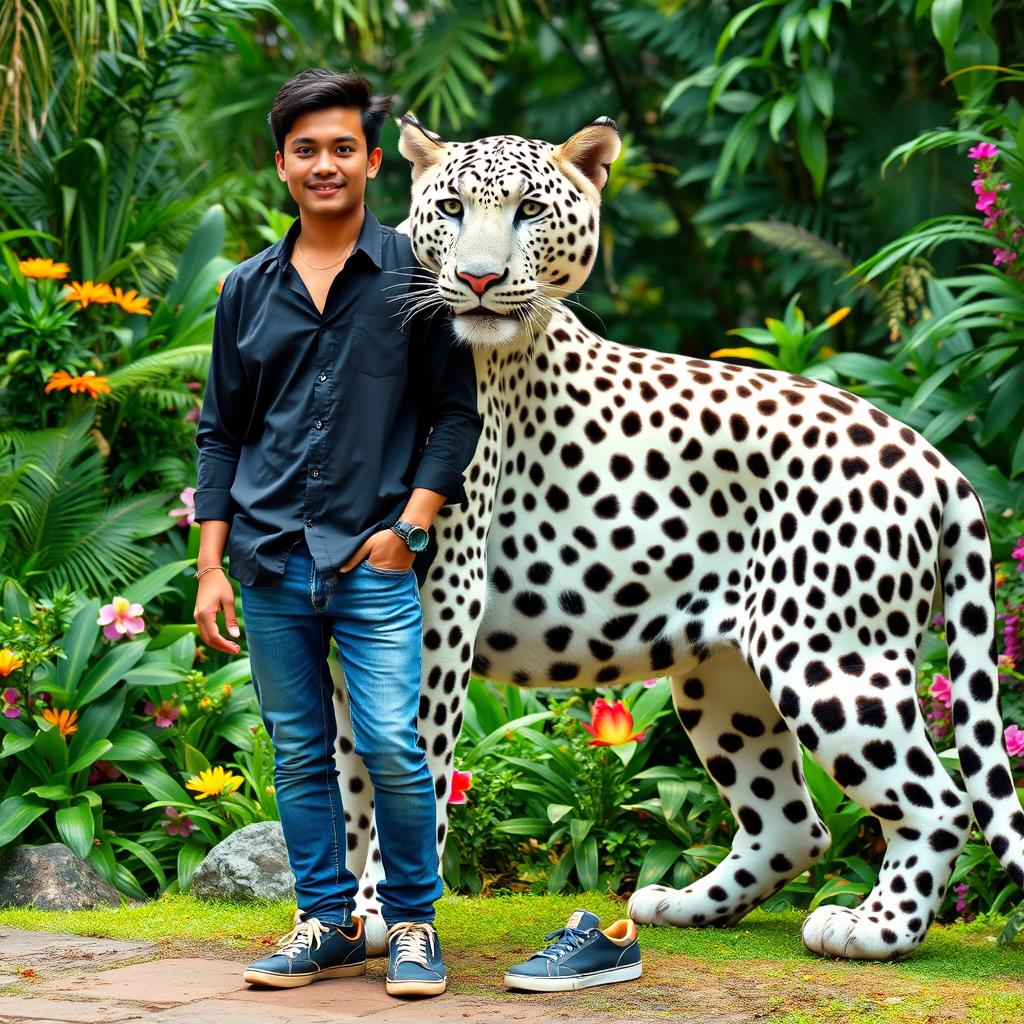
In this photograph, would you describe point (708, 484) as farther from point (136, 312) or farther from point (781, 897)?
point (136, 312)

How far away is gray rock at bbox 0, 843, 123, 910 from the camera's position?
189 inches

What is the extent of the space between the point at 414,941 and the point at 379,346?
1.45m

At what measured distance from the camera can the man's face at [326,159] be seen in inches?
145

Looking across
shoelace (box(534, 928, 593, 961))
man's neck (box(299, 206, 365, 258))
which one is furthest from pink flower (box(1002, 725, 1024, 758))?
man's neck (box(299, 206, 365, 258))

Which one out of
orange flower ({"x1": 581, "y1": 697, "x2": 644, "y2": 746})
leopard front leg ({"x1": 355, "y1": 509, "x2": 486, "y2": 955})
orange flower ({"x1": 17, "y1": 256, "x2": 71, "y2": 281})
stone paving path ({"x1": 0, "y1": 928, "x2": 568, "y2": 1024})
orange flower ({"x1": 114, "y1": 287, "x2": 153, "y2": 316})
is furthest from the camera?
orange flower ({"x1": 114, "y1": 287, "x2": 153, "y2": 316})

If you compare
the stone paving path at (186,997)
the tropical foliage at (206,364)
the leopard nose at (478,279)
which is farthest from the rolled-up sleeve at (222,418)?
the stone paving path at (186,997)

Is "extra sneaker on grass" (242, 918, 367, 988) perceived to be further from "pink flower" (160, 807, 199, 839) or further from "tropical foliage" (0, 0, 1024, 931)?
"pink flower" (160, 807, 199, 839)

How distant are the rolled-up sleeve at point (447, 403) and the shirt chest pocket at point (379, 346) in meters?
0.09

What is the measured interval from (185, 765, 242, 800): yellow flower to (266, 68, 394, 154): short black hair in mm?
2306

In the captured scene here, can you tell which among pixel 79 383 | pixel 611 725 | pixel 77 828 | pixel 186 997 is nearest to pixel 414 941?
pixel 186 997

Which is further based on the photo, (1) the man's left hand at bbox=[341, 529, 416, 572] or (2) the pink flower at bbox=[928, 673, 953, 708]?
(2) the pink flower at bbox=[928, 673, 953, 708]

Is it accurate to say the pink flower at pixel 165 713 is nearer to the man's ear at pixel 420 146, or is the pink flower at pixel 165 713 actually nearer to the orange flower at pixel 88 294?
the orange flower at pixel 88 294

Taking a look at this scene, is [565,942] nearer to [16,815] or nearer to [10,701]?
[16,815]

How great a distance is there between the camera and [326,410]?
11.9 ft
